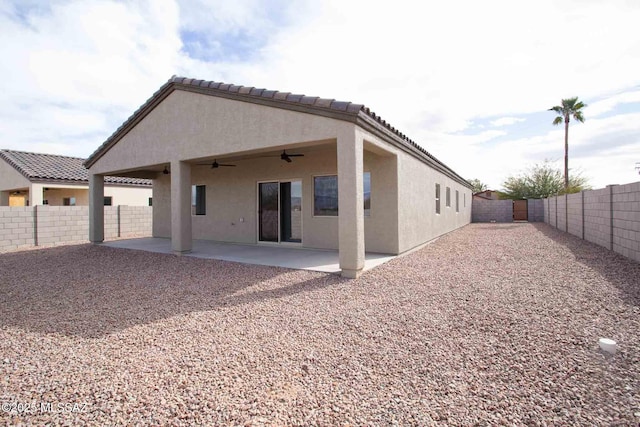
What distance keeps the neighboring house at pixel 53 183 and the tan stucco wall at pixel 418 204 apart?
57.4ft

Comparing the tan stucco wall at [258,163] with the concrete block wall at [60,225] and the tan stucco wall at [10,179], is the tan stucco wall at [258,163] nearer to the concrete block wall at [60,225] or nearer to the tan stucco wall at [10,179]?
the concrete block wall at [60,225]

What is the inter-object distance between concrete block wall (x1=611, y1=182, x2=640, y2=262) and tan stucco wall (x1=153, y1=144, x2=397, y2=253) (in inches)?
223

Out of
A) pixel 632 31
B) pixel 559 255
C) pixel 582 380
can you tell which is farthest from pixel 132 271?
pixel 632 31

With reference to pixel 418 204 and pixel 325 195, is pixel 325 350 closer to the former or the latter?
pixel 325 195

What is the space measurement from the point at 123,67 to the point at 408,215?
949 centimetres

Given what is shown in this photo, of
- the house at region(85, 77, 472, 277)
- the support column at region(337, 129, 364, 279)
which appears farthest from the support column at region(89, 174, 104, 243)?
the support column at region(337, 129, 364, 279)

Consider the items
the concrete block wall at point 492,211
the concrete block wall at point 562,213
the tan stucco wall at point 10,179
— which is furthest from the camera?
the concrete block wall at point 492,211

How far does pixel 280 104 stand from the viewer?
724 centimetres

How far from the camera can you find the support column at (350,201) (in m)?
6.31

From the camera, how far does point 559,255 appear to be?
908 centimetres

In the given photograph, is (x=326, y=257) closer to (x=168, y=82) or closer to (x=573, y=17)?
(x=168, y=82)

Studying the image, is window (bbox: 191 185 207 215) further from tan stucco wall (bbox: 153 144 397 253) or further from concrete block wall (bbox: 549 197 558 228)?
concrete block wall (bbox: 549 197 558 228)

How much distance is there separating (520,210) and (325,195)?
935 inches

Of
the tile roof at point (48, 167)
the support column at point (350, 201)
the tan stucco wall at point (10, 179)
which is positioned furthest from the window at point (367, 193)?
the tan stucco wall at point (10, 179)
